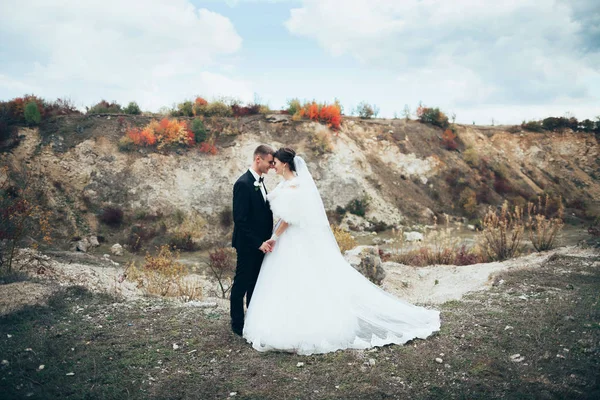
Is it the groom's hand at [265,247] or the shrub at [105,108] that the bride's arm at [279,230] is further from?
the shrub at [105,108]

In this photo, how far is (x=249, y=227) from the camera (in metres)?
5.33

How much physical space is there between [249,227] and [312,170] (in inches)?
681

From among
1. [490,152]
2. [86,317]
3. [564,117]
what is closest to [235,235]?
[86,317]

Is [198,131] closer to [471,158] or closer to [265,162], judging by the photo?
[265,162]

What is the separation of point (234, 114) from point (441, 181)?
14242 millimetres

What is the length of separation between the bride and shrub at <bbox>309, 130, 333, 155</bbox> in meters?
18.2

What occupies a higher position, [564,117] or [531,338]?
[564,117]

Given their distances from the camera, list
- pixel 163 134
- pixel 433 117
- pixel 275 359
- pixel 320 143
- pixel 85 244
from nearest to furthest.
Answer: pixel 275 359 < pixel 85 244 < pixel 163 134 < pixel 320 143 < pixel 433 117

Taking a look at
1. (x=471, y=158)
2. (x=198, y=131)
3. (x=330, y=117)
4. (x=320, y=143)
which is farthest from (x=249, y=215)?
(x=471, y=158)

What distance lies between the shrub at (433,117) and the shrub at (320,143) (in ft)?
30.0

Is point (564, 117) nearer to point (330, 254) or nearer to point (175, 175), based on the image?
point (175, 175)

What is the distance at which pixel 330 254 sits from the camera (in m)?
5.39

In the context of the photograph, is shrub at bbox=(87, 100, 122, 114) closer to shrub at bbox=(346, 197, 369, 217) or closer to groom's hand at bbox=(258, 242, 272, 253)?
shrub at bbox=(346, 197, 369, 217)

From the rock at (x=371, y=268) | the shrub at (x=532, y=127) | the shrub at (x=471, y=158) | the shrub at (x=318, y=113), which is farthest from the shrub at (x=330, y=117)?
the shrub at (x=532, y=127)
